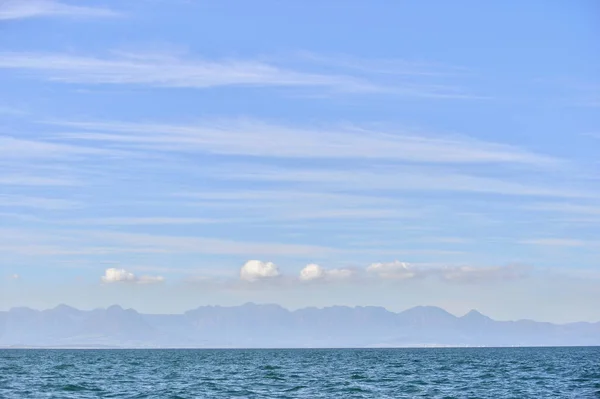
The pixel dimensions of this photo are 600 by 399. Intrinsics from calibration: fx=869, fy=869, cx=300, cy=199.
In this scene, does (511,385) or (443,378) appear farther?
(443,378)

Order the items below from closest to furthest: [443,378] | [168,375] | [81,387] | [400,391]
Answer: [400,391] → [81,387] → [443,378] → [168,375]

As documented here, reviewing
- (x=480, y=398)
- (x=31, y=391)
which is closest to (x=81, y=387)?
(x=31, y=391)

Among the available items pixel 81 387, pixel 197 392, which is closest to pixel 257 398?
pixel 197 392

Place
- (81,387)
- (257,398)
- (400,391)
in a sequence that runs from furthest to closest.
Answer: (81,387) → (400,391) → (257,398)

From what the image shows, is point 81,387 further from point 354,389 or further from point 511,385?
A: point 511,385

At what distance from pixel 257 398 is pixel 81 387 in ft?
64.7

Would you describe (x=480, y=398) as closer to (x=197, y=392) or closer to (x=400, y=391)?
(x=400, y=391)

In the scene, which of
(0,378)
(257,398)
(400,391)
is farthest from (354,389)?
(0,378)

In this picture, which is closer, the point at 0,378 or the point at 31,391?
the point at 31,391

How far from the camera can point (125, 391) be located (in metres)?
73.5

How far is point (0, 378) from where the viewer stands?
301 feet

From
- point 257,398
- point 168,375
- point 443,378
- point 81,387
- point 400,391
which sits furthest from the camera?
point 168,375

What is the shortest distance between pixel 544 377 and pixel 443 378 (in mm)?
11068

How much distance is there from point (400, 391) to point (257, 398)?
13.1m
